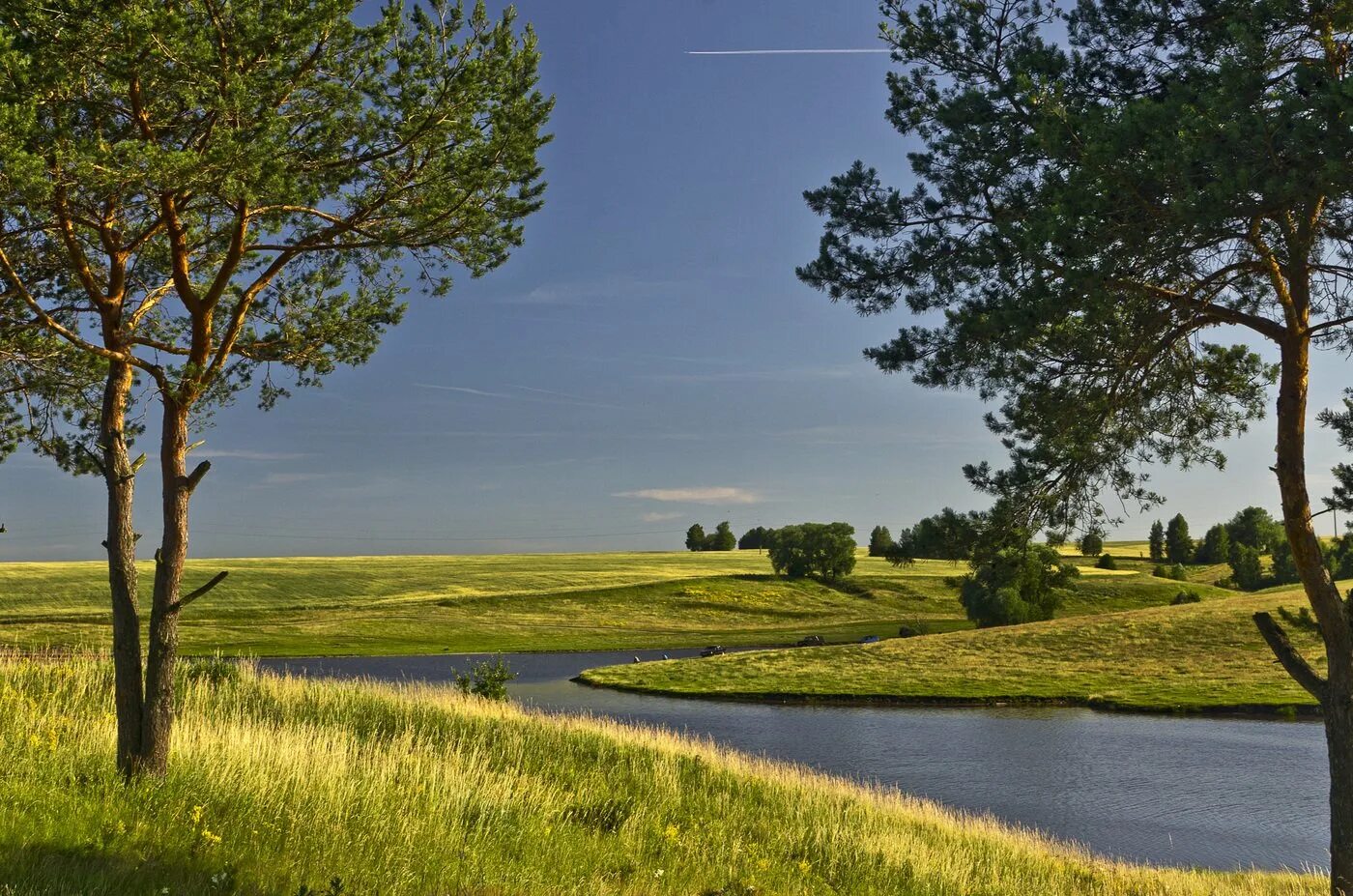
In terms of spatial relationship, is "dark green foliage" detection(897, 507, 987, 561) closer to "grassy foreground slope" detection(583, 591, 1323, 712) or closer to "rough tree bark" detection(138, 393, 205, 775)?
"rough tree bark" detection(138, 393, 205, 775)

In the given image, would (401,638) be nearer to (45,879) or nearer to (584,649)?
(584,649)

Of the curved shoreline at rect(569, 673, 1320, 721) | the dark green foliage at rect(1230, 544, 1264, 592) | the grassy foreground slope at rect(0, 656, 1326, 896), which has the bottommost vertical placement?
the curved shoreline at rect(569, 673, 1320, 721)

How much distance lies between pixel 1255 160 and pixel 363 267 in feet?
34.6

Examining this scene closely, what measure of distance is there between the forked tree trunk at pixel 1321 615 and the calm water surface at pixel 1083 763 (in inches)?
384

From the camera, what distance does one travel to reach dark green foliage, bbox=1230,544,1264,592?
350 ft

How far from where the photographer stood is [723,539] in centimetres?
18150

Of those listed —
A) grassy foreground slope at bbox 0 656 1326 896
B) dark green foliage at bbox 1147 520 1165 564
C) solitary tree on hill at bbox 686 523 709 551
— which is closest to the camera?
grassy foreground slope at bbox 0 656 1326 896

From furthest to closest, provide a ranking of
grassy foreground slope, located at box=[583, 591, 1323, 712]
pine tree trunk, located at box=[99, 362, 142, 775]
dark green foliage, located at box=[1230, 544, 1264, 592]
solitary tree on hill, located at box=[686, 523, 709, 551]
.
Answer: solitary tree on hill, located at box=[686, 523, 709, 551]
dark green foliage, located at box=[1230, 544, 1264, 592]
grassy foreground slope, located at box=[583, 591, 1323, 712]
pine tree trunk, located at box=[99, 362, 142, 775]

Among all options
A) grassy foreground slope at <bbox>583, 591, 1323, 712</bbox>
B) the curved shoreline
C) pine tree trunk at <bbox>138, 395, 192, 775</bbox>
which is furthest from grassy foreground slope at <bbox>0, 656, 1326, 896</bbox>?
grassy foreground slope at <bbox>583, 591, 1323, 712</bbox>

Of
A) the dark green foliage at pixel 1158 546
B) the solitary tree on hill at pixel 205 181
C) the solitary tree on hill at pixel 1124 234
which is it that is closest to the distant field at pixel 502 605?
the dark green foliage at pixel 1158 546

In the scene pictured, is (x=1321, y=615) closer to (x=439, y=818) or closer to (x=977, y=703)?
(x=439, y=818)

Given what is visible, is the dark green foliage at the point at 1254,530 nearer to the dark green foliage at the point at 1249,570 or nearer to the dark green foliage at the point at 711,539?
the dark green foliage at the point at 1249,570

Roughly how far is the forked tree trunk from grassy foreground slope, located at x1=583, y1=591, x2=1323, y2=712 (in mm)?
33477

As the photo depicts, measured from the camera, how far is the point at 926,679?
4916cm
